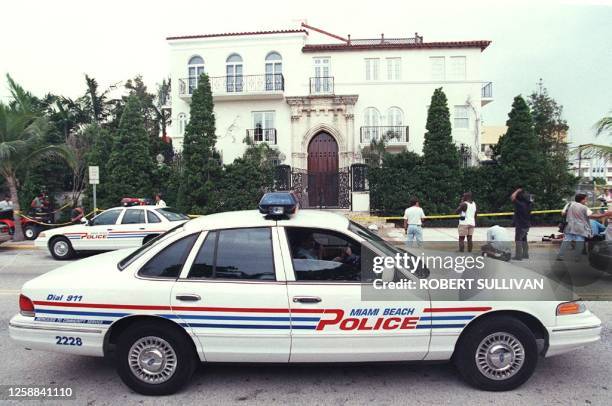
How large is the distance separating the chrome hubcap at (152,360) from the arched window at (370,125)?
22.0 meters

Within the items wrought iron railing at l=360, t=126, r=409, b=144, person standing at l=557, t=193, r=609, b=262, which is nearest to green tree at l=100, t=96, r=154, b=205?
wrought iron railing at l=360, t=126, r=409, b=144

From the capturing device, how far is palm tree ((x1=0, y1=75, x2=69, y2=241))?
50.5ft

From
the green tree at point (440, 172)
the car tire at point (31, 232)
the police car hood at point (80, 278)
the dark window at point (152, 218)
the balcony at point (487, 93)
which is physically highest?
the balcony at point (487, 93)

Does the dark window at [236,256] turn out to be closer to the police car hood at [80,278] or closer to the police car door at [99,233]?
the police car hood at [80,278]

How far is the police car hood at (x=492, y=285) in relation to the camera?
3756mm

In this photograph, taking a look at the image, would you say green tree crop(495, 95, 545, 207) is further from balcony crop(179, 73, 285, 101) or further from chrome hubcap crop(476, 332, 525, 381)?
chrome hubcap crop(476, 332, 525, 381)

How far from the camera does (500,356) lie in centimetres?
372

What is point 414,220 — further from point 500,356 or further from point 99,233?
point 99,233

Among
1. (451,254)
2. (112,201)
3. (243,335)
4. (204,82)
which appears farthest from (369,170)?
(243,335)

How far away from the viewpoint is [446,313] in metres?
3.65

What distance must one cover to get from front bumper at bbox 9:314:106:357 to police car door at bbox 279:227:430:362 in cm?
174


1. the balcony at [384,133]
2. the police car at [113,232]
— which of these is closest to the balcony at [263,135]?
Result: the balcony at [384,133]

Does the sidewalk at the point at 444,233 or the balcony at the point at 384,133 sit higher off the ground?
the balcony at the point at 384,133

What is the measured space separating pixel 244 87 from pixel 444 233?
48.1 feet
